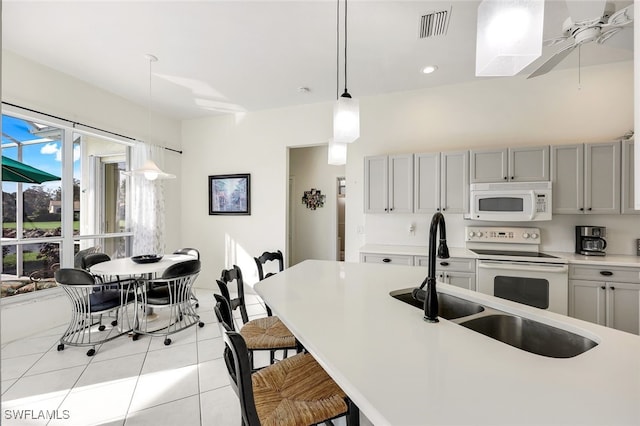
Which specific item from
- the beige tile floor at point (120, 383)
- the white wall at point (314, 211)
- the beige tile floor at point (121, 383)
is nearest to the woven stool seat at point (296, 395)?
the beige tile floor at point (121, 383)

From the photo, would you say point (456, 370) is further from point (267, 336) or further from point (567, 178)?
point (567, 178)

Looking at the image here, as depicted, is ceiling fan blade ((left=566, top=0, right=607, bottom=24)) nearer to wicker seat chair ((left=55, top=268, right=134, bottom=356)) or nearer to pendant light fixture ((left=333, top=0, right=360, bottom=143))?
pendant light fixture ((left=333, top=0, right=360, bottom=143))

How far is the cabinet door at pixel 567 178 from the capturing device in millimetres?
3191

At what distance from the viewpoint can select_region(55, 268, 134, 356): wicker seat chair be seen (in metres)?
2.83

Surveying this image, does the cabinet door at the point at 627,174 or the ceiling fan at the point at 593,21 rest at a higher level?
the ceiling fan at the point at 593,21

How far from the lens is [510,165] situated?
339cm

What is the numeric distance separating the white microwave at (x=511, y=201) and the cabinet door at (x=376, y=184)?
1007 millimetres

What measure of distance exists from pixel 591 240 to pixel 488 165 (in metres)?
1.30

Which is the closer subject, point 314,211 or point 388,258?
point 388,258

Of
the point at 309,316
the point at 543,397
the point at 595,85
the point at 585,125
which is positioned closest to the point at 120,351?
the point at 309,316

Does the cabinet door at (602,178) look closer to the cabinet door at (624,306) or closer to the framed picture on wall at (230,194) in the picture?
the cabinet door at (624,306)

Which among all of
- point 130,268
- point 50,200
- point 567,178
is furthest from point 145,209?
point 567,178

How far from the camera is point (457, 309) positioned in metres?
1.89

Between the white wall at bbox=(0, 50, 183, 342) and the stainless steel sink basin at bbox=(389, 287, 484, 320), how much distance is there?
12.6ft
